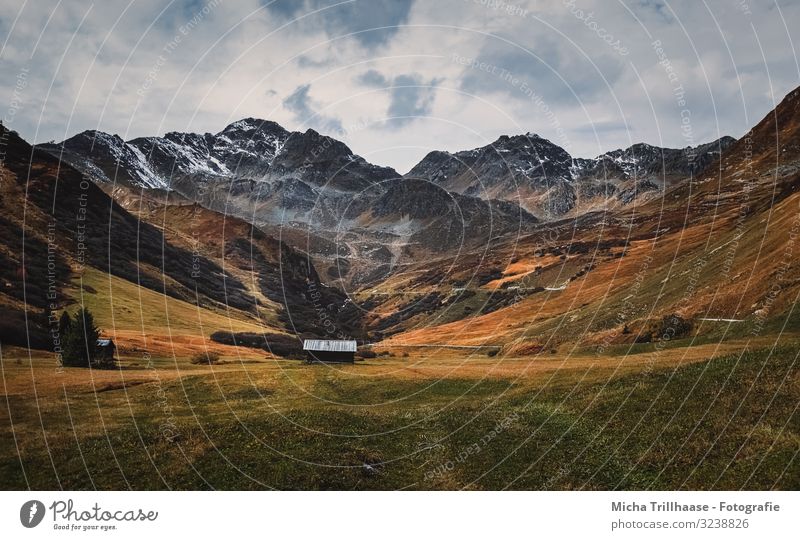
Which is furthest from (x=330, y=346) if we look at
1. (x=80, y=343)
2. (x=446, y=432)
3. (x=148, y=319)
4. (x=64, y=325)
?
(x=446, y=432)

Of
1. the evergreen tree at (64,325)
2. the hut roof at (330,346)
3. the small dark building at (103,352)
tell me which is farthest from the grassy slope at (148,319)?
the hut roof at (330,346)

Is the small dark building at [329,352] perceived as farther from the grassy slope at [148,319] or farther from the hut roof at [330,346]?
the grassy slope at [148,319]

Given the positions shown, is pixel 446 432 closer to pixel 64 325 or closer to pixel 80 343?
pixel 80 343

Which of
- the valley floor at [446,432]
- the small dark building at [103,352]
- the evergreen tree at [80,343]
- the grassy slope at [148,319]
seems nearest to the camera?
the valley floor at [446,432]

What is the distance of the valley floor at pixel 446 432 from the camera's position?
3353 centimetres

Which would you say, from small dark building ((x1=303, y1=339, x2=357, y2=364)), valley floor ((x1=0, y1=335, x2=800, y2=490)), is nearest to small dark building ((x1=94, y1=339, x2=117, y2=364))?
valley floor ((x1=0, y1=335, x2=800, y2=490))

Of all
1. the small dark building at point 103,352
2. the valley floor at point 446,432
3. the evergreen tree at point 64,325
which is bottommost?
the valley floor at point 446,432

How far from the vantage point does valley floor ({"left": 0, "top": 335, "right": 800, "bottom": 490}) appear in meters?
33.5

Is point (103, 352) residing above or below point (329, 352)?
→ above

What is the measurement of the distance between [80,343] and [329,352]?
108ft

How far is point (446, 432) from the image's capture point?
41.9 meters

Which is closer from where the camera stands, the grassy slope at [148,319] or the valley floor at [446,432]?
the valley floor at [446,432]

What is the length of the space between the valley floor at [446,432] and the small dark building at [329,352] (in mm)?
26633
